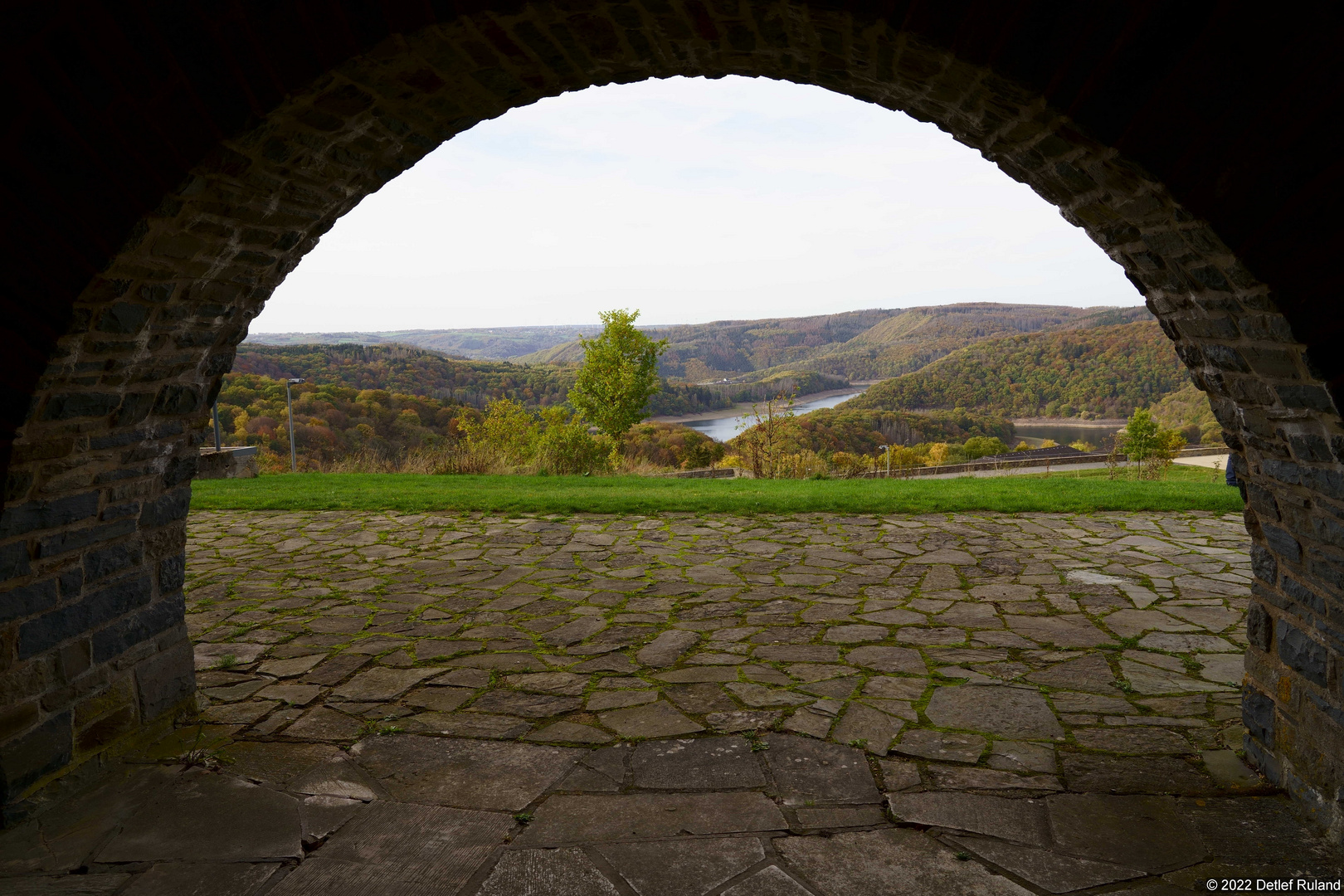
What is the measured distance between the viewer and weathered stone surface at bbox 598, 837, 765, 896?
2.28 m

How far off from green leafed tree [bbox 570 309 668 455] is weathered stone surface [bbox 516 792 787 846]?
18293 mm

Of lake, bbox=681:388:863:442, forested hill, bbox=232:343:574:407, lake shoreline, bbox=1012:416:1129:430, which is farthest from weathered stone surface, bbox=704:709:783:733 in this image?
lake shoreline, bbox=1012:416:1129:430

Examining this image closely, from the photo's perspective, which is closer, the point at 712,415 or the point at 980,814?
the point at 980,814

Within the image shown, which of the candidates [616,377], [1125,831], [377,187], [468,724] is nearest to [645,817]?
[468,724]

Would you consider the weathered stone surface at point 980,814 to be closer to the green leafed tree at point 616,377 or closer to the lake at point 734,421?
the lake at point 734,421

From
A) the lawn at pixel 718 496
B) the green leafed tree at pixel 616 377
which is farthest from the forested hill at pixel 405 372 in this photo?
the lawn at pixel 718 496

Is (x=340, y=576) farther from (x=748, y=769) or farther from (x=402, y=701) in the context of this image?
(x=748, y=769)

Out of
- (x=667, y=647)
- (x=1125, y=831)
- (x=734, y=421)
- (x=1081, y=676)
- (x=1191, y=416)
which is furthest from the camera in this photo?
(x=1191, y=416)

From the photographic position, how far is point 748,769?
9.71 feet

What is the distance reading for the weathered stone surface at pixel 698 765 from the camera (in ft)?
9.43

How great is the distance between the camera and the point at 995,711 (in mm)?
3416

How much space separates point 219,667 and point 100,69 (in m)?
2.92

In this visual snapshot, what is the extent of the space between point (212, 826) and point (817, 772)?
2.04 metres

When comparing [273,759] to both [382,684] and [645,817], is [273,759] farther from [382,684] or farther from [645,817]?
[645,817]
